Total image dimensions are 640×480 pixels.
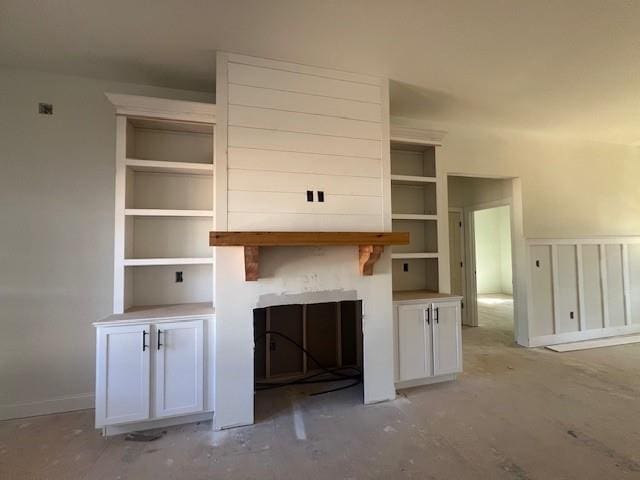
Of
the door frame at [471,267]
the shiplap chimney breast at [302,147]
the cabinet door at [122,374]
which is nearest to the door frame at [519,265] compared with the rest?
the door frame at [471,267]

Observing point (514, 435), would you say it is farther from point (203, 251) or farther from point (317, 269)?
point (203, 251)

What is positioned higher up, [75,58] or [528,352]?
[75,58]

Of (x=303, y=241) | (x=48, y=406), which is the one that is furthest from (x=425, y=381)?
(x=48, y=406)

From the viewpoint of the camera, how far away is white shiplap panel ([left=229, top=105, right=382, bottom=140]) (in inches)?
98.0

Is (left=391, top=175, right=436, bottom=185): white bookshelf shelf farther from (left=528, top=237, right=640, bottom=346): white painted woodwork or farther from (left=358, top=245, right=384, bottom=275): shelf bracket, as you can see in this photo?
(left=528, top=237, right=640, bottom=346): white painted woodwork

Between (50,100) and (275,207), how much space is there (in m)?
2.18

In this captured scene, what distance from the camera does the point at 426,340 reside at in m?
2.96

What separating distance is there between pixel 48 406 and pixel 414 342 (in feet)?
10.4

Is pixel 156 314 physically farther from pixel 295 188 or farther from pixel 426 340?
Answer: pixel 426 340

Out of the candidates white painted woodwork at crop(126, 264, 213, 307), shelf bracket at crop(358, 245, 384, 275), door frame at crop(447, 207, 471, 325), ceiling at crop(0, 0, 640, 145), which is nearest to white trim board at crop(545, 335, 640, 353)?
door frame at crop(447, 207, 471, 325)

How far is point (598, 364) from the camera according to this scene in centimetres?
353

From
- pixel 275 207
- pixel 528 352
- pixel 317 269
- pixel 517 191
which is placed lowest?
pixel 528 352

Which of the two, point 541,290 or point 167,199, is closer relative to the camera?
point 167,199

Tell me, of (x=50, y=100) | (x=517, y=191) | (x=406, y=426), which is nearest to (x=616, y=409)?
(x=406, y=426)
